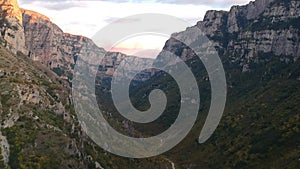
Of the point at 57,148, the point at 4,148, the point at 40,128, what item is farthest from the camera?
the point at 40,128

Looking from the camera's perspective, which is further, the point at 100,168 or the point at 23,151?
the point at 100,168

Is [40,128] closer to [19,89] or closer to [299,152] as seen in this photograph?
[19,89]

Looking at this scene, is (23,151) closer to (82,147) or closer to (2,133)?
(2,133)

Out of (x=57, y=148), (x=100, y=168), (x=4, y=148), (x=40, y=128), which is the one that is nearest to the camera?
(x=4, y=148)

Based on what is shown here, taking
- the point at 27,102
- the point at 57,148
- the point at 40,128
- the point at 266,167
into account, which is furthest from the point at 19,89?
the point at 266,167

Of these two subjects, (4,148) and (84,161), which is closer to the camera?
(4,148)

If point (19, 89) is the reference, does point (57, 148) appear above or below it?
below

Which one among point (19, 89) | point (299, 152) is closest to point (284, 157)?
point (299, 152)

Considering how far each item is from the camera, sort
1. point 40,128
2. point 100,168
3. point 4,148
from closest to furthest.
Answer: point 4,148
point 40,128
point 100,168

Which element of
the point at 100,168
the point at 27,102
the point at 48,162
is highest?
the point at 27,102
